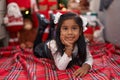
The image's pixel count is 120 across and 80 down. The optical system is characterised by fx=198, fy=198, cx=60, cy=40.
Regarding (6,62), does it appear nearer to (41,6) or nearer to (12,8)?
(12,8)

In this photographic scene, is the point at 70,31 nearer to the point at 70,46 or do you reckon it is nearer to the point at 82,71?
the point at 70,46

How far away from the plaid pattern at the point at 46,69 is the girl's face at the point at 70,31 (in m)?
0.19

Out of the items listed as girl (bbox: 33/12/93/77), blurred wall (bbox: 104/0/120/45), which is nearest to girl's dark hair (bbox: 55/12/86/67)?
girl (bbox: 33/12/93/77)

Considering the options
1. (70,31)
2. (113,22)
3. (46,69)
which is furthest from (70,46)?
(113,22)

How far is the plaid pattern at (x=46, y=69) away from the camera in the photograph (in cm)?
104

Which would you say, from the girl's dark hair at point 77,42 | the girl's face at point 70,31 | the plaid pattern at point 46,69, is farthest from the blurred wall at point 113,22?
the girl's face at point 70,31

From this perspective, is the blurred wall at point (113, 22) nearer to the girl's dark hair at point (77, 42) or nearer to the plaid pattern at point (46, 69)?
the plaid pattern at point (46, 69)

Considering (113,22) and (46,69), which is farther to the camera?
(113,22)

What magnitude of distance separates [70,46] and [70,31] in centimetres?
8

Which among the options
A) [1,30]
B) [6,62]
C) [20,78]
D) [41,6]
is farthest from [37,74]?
[41,6]

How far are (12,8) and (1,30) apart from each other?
23 centimetres

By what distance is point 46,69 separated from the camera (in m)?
1.16

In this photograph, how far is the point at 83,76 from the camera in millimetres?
1047

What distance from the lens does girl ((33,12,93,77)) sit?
1080 millimetres
